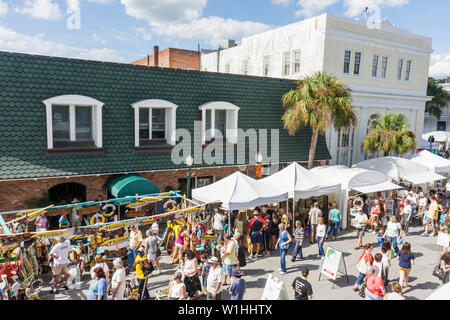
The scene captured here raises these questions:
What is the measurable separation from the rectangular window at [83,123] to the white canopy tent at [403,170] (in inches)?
565

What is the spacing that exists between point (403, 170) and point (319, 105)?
601 cm

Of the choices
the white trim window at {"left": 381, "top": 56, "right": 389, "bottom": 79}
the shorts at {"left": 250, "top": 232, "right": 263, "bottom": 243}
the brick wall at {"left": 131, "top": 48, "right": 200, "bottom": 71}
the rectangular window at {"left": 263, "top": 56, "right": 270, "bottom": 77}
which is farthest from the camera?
the brick wall at {"left": 131, "top": 48, "right": 200, "bottom": 71}

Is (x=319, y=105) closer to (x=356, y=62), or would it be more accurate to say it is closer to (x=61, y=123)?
(x=356, y=62)

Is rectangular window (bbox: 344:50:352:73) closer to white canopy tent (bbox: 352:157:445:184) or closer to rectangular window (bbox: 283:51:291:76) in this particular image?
rectangular window (bbox: 283:51:291:76)

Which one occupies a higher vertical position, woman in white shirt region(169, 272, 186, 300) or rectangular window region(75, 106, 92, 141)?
rectangular window region(75, 106, 92, 141)

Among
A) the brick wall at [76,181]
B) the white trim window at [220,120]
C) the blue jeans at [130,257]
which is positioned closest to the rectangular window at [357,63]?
the white trim window at [220,120]

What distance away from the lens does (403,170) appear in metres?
18.1

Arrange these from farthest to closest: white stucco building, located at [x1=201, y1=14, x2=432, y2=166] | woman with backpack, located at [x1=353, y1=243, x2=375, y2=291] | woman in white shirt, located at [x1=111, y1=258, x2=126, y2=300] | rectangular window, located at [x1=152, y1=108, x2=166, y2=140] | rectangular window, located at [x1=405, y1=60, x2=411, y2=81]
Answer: rectangular window, located at [x1=405, y1=60, x2=411, y2=81] → white stucco building, located at [x1=201, y1=14, x2=432, y2=166] → rectangular window, located at [x1=152, y1=108, x2=166, y2=140] → woman with backpack, located at [x1=353, y1=243, x2=375, y2=291] → woman in white shirt, located at [x1=111, y1=258, x2=126, y2=300]

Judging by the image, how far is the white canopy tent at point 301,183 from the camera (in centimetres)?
1372

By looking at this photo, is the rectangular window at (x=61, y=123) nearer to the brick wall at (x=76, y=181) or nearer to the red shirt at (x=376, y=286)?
the brick wall at (x=76, y=181)

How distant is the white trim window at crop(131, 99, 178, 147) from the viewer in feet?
48.4

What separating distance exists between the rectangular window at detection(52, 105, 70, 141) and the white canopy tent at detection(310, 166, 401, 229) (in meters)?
11.3

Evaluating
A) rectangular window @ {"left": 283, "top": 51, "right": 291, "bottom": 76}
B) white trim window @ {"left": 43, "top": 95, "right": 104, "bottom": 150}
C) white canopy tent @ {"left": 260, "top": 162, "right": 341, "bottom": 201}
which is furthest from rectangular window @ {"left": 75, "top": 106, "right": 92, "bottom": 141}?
rectangular window @ {"left": 283, "top": 51, "right": 291, "bottom": 76}

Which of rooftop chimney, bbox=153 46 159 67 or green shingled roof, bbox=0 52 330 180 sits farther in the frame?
rooftop chimney, bbox=153 46 159 67
